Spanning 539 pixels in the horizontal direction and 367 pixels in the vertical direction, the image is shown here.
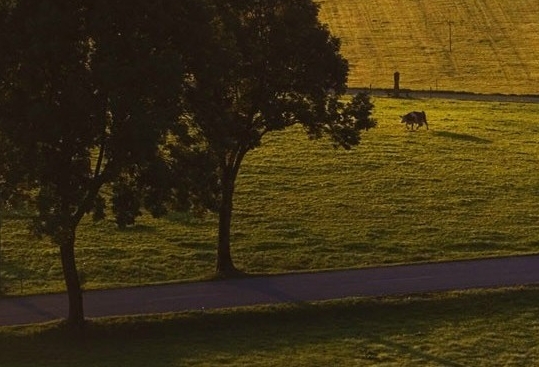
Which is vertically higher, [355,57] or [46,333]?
[355,57]

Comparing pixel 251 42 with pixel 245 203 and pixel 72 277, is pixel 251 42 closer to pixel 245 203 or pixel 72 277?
pixel 72 277

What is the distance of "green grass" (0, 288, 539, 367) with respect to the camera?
82.0 ft

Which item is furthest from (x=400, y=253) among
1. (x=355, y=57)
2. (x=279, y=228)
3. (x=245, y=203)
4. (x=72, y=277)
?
(x=355, y=57)

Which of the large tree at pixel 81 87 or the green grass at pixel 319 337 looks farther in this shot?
the green grass at pixel 319 337

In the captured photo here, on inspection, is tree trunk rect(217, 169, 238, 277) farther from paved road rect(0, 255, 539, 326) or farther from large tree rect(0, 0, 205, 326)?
large tree rect(0, 0, 205, 326)

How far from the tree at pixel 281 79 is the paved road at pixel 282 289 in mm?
2469

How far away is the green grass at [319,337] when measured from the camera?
82.0 ft

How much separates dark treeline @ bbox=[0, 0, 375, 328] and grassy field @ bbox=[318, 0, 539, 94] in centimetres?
4868

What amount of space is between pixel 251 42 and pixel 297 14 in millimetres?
1557

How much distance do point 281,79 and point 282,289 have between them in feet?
18.9

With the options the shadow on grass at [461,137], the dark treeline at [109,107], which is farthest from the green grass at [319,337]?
the shadow on grass at [461,137]

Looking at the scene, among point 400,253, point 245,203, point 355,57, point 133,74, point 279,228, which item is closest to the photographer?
point 133,74

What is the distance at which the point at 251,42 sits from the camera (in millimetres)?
29984

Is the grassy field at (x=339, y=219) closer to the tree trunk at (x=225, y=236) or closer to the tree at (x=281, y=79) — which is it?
the tree trunk at (x=225, y=236)
